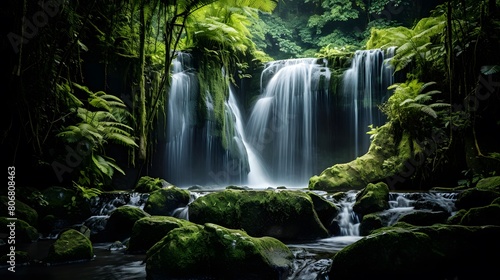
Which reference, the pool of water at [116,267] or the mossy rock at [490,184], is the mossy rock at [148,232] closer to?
the pool of water at [116,267]

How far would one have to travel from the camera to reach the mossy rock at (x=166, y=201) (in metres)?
7.36

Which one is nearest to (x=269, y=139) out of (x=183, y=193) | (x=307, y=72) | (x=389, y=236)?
(x=307, y=72)

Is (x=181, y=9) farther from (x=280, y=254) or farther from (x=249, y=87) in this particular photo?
(x=249, y=87)

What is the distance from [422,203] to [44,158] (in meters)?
7.89

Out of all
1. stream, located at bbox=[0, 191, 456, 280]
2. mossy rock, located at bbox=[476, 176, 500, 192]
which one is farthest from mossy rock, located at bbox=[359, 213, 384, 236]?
mossy rock, located at bbox=[476, 176, 500, 192]

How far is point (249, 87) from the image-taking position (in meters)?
14.9

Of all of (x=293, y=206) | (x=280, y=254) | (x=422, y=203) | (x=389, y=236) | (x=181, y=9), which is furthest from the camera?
(x=422, y=203)

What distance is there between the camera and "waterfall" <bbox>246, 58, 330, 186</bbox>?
44.9ft

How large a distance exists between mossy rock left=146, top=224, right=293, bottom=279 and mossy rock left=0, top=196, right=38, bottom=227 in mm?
3866

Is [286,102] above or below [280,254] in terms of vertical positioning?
above

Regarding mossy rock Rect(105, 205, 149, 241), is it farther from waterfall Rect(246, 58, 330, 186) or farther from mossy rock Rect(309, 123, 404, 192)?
waterfall Rect(246, 58, 330, 186)

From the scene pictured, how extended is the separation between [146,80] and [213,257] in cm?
786

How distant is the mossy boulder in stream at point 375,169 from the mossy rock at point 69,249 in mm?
6346

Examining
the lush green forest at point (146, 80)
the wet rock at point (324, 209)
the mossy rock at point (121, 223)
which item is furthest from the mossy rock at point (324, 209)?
the mossy rock at point (121, 223)
